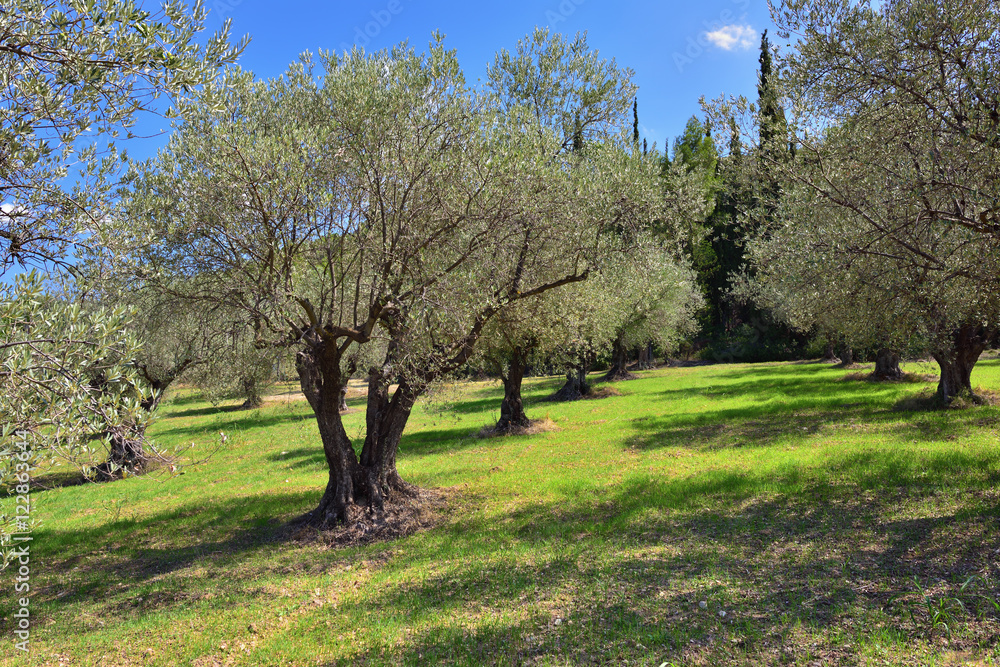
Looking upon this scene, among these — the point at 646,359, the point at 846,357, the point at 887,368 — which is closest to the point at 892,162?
the point at 887,368

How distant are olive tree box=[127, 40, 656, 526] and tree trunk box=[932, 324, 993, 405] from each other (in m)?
15.0

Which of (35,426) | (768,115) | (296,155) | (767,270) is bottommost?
(35,426)

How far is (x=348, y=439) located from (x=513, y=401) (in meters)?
13.6

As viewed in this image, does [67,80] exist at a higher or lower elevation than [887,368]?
higher

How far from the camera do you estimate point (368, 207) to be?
11336mm

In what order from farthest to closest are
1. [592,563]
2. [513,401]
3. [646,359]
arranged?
[646,359] → [513,401] → [592,563]

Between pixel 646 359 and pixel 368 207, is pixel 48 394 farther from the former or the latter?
pixel 646 359

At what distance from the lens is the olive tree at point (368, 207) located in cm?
1015

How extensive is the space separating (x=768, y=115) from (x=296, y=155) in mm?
9610

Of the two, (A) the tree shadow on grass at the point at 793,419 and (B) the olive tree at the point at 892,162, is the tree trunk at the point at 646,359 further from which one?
(B) the olive tree at the point at 892,162

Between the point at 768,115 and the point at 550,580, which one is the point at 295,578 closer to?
the point at 550,580

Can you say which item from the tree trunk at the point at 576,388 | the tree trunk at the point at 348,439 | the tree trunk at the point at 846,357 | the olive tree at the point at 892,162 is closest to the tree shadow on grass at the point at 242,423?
the tree trunk at the point at 576,388

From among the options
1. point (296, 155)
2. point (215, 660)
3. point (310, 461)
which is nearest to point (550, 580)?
point (215, 660)

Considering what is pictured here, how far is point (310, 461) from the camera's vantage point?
75.8 feet
